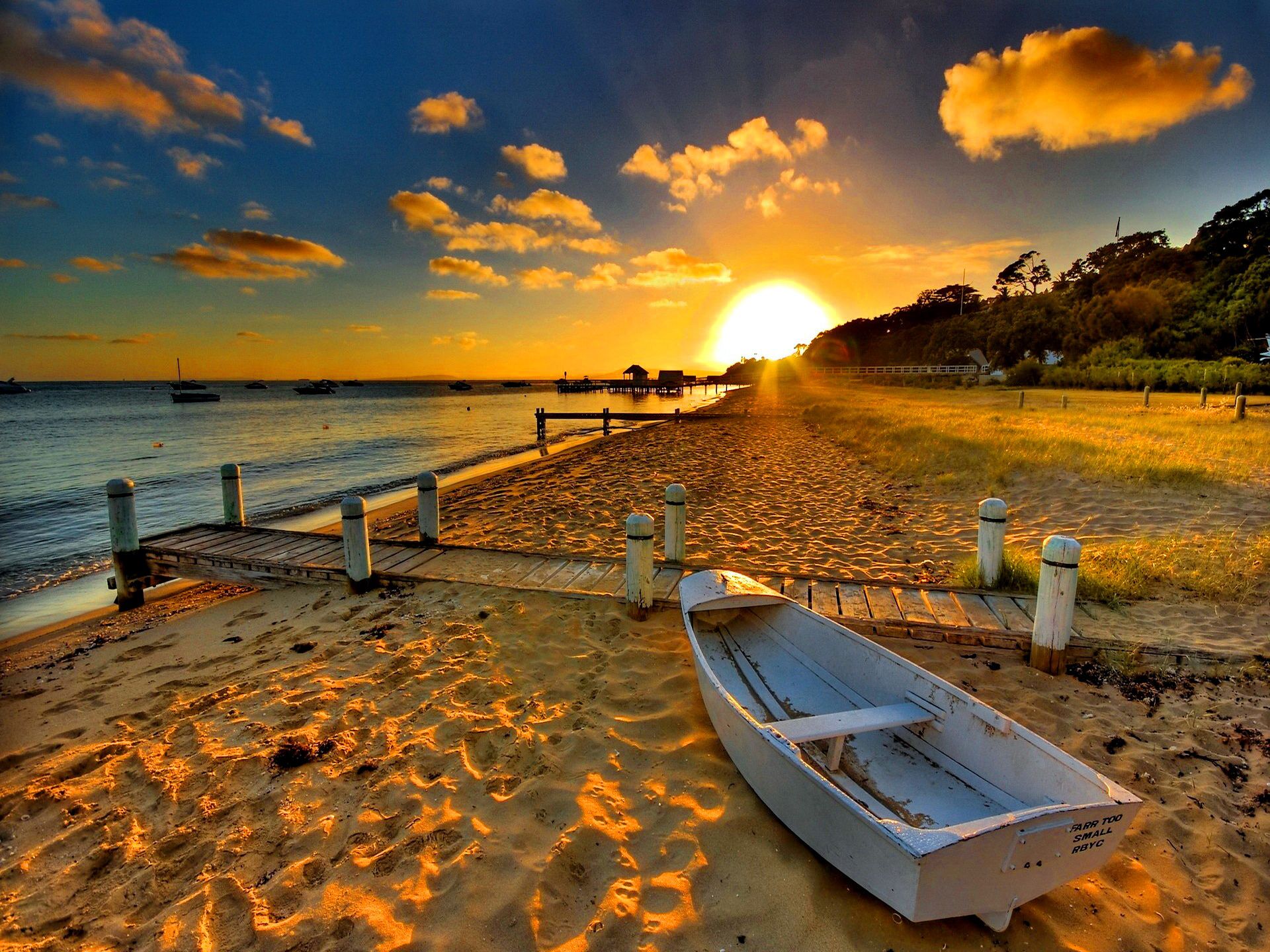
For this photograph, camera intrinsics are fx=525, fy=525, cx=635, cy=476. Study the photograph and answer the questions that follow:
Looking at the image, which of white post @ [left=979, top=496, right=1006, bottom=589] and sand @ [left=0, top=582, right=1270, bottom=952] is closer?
sand @ [left=0, top=582, right=1270, bottom=952]

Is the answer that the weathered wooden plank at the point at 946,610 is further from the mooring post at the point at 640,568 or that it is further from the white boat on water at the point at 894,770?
the mooring post at the point at 640,568

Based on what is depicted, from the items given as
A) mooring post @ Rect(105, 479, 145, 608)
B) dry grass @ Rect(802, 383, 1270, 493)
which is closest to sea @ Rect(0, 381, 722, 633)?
mooring post @ Rect(105, 479, 145, 608)

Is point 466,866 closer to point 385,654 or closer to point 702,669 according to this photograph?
point 702,669

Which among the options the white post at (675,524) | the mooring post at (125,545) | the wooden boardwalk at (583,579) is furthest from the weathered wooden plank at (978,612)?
the mooring post at (125,545)

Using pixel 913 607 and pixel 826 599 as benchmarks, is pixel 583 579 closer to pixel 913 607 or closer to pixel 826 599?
pixel 826 599

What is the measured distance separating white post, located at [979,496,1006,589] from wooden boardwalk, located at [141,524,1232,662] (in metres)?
0.29

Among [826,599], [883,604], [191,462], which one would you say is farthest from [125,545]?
[191,462]

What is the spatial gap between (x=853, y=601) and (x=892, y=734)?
6.88ft

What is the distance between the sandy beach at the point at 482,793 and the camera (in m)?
2.48

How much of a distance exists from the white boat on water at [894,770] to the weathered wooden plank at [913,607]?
1481 mm

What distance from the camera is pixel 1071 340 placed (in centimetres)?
4988

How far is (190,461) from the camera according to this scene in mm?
22938

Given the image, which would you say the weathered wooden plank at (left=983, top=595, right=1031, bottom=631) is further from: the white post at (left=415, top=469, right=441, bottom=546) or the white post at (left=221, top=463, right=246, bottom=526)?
the white post at (left=221, top=463, right=246, bottom=526)

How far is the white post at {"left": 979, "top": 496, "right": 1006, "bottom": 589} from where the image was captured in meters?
5.46
